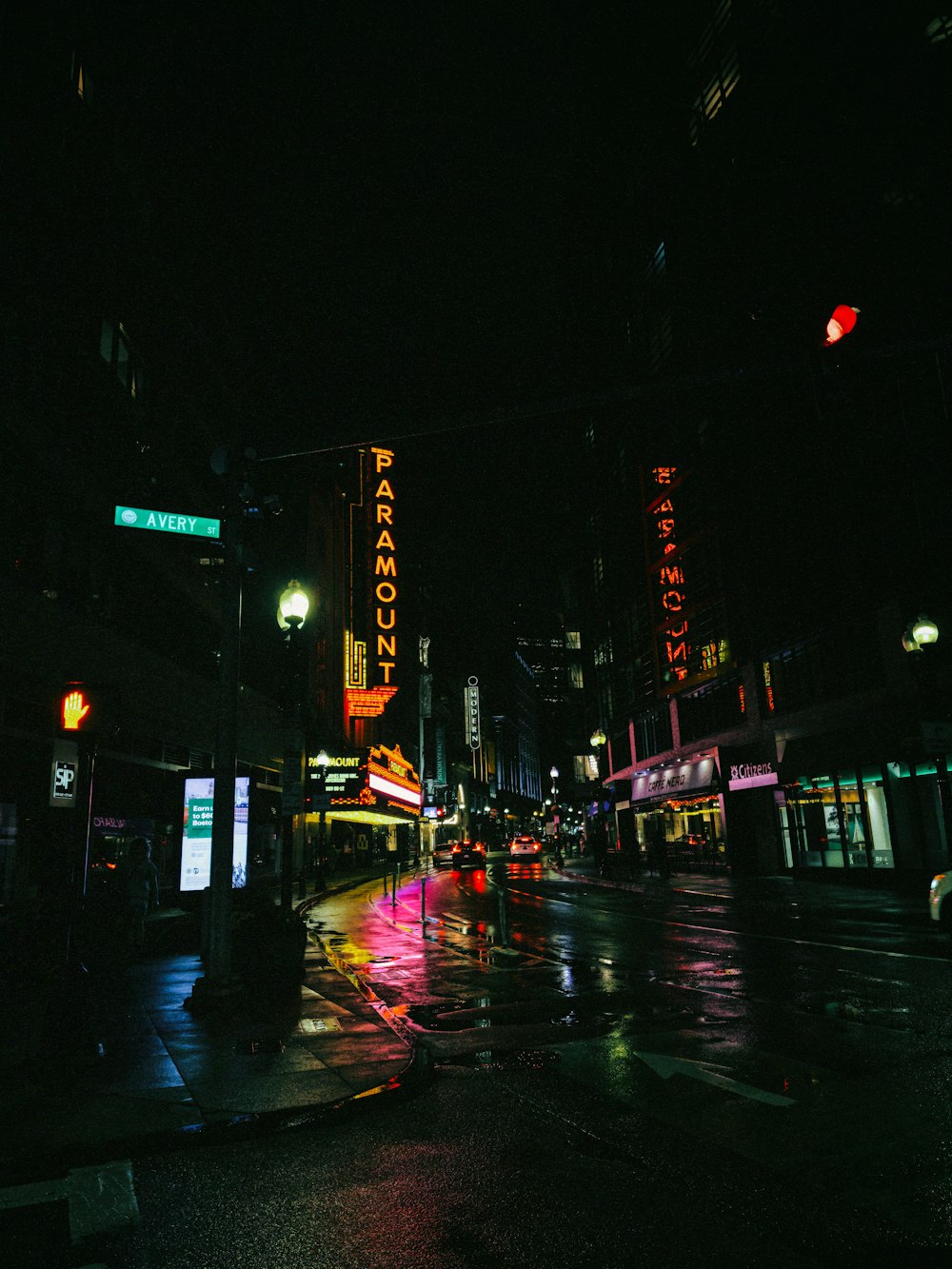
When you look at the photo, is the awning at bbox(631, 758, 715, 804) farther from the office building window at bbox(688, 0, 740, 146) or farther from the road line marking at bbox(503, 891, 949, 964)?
the office building window at bbox(688, 0, 740, 146)

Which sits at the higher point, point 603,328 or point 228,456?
point 603,328

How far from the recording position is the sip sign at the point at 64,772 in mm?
16078

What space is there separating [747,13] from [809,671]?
88.4 feet

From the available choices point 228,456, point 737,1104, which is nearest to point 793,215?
point 228,456

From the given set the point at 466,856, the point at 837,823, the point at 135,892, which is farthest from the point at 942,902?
the point at 466,856

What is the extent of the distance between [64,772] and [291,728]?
4.73 meters

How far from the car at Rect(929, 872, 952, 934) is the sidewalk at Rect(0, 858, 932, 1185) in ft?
32.1

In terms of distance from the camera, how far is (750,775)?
112 ft

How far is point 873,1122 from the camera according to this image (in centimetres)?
548

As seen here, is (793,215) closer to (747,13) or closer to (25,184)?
(747,13)

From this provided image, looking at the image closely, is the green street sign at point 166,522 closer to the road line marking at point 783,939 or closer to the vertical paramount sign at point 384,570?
the road line marking at point 783,939

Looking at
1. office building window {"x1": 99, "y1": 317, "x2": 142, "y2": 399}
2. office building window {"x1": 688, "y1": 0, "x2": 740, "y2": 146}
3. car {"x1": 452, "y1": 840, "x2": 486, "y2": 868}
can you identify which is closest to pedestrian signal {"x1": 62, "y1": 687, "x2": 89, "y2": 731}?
office building window {"x1": 99, "y1": 317, "x2": 142, "y2": 399}

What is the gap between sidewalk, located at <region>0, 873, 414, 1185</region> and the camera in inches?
223

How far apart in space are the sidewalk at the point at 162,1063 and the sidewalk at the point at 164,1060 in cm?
1
